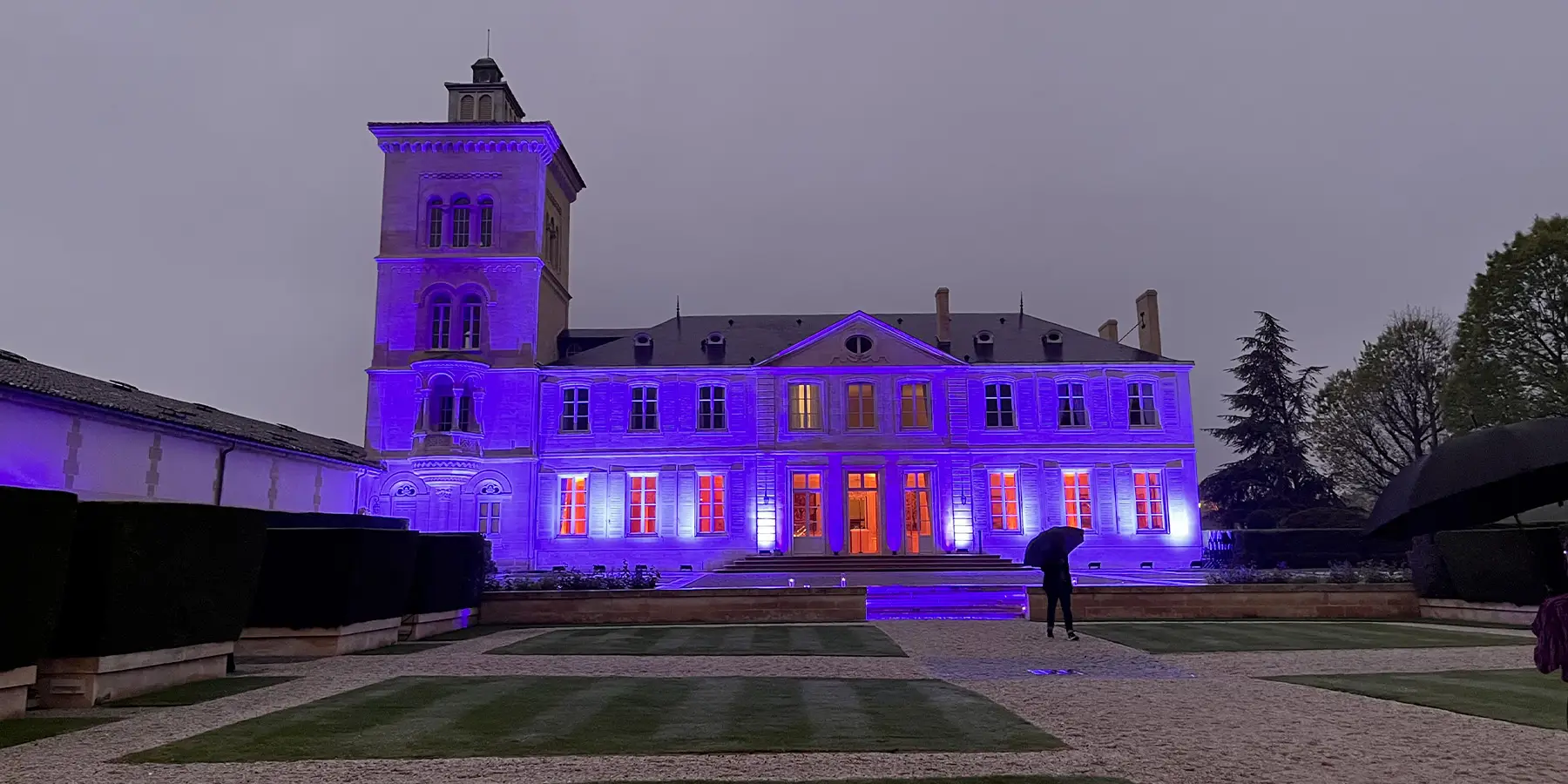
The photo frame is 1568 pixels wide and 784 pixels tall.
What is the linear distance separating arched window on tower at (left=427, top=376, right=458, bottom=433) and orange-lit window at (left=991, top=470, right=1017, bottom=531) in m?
22.0

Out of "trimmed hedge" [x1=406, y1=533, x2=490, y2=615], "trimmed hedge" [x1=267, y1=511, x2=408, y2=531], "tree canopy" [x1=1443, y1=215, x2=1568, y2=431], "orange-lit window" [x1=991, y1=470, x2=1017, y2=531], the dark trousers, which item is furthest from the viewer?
"orange-lit window" [x1=991, y1=470, x2=1017, y2=531]

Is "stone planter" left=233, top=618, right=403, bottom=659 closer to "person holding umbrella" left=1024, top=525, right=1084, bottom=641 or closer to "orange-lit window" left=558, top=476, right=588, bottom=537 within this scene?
"person holding umbrella" left=1024, top=525, right=1084, bottom=641

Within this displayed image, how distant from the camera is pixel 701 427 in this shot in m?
37.3

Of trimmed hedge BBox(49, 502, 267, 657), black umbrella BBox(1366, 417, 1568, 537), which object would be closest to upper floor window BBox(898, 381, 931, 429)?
trimmed hedge BBox(49, 502, 267, 657)

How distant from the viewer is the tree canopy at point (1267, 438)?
4588cm

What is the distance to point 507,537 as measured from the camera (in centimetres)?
3600

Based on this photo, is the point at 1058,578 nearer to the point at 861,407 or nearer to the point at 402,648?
the point at 402,648

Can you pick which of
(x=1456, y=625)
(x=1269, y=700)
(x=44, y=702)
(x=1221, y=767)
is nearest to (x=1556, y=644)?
(x=1221, y=767)

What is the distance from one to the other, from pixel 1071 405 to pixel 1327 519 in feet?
35.3

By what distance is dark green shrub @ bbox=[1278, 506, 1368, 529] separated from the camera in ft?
117

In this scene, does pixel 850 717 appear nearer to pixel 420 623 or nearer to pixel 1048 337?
pixel 420 623

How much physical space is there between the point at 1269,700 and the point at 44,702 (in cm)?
1249

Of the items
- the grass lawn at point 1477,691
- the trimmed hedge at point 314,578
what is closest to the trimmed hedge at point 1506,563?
the grass lawn at point 1477,691

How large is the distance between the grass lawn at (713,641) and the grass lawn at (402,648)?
4.27 feet
